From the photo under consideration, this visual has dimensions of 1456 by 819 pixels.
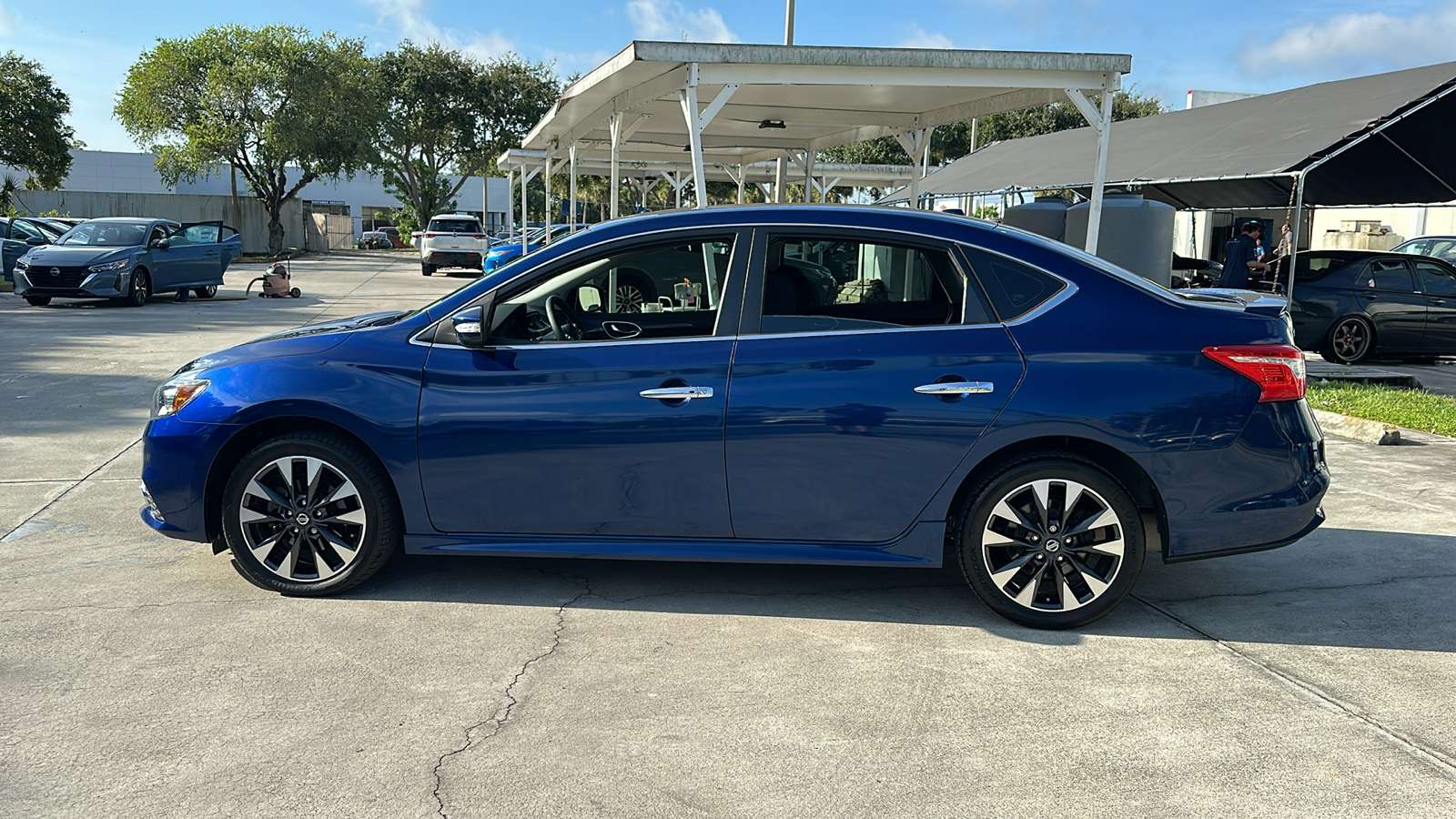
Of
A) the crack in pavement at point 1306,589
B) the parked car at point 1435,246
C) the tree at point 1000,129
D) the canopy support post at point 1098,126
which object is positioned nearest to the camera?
the crack in pavement at point 1306,589

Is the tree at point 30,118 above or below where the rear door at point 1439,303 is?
above

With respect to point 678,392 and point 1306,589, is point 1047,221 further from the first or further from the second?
point 678,392

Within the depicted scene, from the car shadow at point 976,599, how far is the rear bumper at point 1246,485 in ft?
1.43

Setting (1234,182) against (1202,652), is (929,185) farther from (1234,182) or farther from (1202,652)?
(1202,652)

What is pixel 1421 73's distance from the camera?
647 inches

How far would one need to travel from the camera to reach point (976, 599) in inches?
194

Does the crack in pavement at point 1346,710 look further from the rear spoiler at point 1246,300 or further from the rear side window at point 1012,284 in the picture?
the rear side window at point 1012,284

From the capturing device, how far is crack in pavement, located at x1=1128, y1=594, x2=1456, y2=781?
3453 mm

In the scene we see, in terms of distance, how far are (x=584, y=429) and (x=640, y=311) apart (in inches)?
36.4

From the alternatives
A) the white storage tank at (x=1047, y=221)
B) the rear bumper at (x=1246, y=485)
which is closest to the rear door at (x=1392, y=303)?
the white storage tank at (x=1047, y=221)

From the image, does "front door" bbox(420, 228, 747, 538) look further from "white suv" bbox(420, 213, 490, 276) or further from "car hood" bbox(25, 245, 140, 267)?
"white suv" bbox(420, 213, 490, 276)

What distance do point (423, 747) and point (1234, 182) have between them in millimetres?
19413

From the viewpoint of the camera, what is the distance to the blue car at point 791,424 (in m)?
4.38

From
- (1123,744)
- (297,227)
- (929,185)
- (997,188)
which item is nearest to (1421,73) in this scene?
(997,188)
